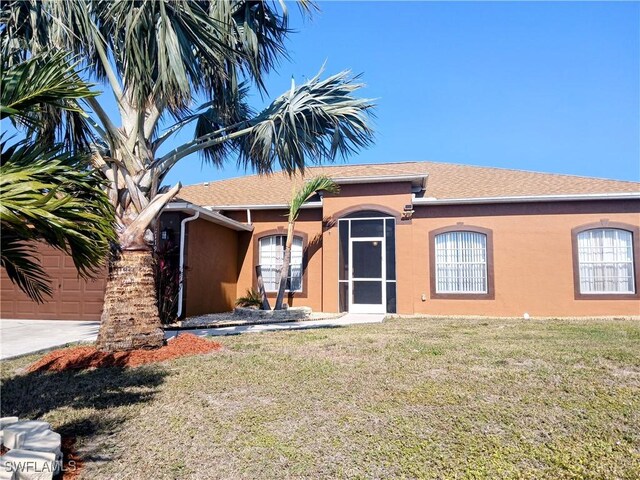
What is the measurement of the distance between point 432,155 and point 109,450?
64.3 feet

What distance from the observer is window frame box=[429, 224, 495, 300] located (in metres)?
13.8

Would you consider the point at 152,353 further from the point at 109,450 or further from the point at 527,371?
the point at 527,371

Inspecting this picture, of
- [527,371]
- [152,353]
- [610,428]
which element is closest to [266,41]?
[152,353]

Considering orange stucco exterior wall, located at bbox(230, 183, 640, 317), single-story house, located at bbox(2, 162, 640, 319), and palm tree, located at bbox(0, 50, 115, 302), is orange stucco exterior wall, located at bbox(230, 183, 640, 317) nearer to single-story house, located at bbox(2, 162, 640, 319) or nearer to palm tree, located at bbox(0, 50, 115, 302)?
single-story house, located at bbox(2, 162, 640, 319)

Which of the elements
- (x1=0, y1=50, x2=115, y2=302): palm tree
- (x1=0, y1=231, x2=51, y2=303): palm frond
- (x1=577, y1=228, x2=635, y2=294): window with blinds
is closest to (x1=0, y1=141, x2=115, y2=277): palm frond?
(x1=0, y1=50, x2=115, y2=302): palm tree

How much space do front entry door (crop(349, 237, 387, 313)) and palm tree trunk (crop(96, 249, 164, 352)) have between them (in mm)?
8220

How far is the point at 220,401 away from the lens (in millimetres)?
4852

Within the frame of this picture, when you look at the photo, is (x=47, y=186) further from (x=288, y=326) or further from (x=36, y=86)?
(x=288, y=326)

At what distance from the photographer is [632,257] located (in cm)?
1320

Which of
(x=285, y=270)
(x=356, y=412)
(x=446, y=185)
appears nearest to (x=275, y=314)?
(x=285, y=270)

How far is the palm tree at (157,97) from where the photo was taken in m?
5.89

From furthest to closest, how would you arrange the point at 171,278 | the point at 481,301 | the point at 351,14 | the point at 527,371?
the point at 481,301
the point at 171,278
the point at 351,14
the point at 527,371

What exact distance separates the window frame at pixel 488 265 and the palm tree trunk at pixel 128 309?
950 cm

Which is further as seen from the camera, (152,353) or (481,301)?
(481,301)
